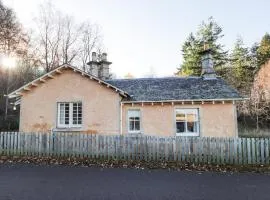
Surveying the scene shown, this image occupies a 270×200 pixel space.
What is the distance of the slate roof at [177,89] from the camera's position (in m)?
18.6

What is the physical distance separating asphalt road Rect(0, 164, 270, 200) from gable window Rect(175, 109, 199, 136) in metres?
7.58

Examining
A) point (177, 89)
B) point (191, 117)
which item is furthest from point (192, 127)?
point (177, 89)

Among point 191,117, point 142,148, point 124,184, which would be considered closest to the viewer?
point 124,184

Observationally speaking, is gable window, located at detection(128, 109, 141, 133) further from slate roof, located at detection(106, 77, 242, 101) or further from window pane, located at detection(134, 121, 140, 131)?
slate roof, located at detection(106, 77, 242, 101)

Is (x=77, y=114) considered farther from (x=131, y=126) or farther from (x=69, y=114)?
(x=131, y=126)

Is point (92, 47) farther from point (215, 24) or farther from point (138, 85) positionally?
point (138, 85)

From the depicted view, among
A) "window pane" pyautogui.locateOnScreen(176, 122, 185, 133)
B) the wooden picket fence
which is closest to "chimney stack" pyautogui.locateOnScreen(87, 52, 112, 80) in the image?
"window pane" pyautogui.locateOnScreen(176, 122, 185, 133)

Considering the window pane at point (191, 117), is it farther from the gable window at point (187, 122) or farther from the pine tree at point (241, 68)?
the pine tree at point (241, 68)

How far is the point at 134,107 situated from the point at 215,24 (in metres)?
37.5

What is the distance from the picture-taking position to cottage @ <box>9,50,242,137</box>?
18406mm

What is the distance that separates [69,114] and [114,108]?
129 inches

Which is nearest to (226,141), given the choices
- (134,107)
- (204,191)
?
(204,191)

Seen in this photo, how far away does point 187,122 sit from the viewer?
1878 centimetres

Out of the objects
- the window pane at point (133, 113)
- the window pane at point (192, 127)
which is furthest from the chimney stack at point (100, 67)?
the window pane at point (192, 127)
